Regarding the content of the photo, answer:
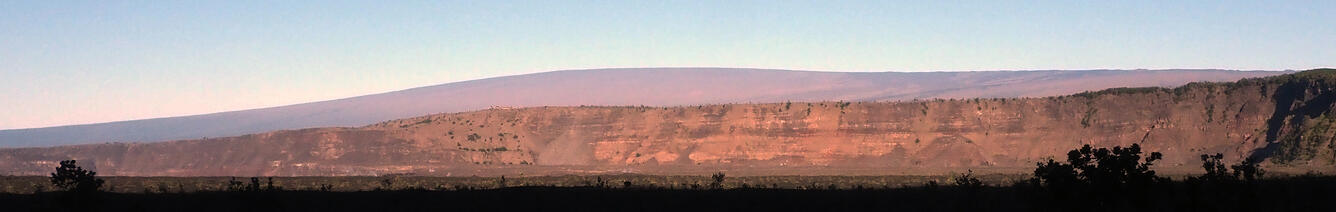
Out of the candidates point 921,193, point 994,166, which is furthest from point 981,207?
point 994,166

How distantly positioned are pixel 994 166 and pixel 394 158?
1896 inches

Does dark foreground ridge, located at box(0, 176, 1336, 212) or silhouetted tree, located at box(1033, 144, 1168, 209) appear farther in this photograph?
dark foreground ridge, located at box(0, 176, 1336, 212)

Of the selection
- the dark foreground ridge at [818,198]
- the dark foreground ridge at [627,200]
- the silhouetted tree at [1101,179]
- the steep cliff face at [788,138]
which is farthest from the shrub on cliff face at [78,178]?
the steep cliff face at [788,138]

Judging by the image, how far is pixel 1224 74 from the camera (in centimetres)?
19675

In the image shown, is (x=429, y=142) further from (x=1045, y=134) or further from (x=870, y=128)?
(x=1045, y=134)

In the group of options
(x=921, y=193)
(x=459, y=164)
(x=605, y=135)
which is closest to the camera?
(x=921, y=193)

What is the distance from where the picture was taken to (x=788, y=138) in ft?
316

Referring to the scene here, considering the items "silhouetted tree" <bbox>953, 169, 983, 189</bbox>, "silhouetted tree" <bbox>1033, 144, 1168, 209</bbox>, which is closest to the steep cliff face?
"silhouetted tree" <bbox>953, 169, 983, 189</bbox>

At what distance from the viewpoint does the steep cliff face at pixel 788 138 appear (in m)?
82.0

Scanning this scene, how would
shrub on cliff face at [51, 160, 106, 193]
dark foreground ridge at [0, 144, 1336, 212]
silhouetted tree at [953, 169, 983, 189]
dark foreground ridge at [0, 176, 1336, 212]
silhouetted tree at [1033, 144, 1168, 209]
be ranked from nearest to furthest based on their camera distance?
1. silhouetted tree at [1033, 144, 1168, 209]
2. dark foreground ridge at [0, 144, 1336, 212]
3. shrub on cliff face at [51, 160, 106, 193]
4. dark foreground ridge at [0, 176, 1336, 212]
5. silhouetted tree at [953, 169, 983, 189]

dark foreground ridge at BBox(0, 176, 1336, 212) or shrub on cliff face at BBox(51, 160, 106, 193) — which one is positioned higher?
shrub on cliff face at BBox(51, 160, 106, 193)

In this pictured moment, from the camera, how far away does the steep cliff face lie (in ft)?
269

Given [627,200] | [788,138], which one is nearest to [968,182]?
[627,200]

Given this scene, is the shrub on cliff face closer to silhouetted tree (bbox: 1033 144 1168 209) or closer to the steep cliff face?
silhouetted tree (bbox: 1033 144 1168 209)
